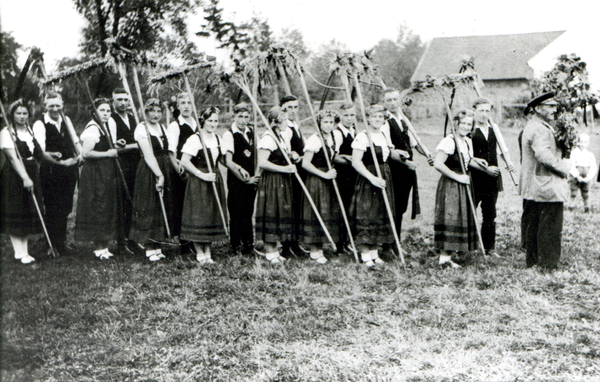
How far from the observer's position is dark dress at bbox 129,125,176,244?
682 cm

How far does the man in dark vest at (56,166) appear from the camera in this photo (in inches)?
267

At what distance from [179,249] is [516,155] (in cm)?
1384

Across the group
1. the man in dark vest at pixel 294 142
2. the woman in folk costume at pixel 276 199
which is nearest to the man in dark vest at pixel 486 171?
the man in dark vest at pixel 294 142

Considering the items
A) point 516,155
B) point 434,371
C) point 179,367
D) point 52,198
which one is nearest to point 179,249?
point 52,198

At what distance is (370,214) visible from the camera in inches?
257

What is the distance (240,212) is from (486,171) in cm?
302

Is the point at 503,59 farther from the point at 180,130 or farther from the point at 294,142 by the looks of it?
the point at 180,130

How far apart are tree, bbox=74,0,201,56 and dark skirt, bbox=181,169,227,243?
429 centimetres

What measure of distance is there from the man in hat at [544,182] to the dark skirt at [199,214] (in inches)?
137

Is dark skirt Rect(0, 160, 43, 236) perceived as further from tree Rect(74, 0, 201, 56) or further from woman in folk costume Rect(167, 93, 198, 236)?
tree Rect(74, 0, 201, 56)

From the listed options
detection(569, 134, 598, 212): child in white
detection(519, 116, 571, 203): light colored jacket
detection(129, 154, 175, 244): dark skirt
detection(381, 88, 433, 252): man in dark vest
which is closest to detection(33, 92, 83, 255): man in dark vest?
detection(129, 154, 175, 244): dark skirt

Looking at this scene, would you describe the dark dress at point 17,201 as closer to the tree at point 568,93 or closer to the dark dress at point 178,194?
the dark dress at point 178,194

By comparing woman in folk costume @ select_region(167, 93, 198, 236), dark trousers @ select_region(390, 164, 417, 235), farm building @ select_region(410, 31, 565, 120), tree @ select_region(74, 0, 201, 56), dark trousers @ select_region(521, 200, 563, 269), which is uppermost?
farm building @ select_region(410, 31, 565, 120)

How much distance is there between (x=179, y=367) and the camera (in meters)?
3.86
